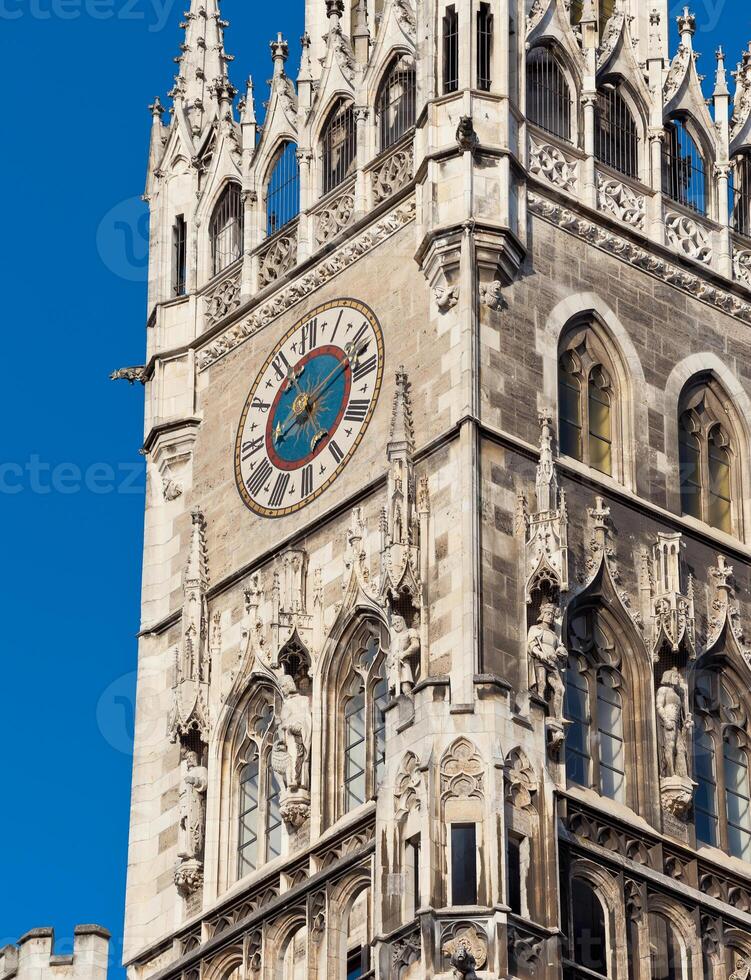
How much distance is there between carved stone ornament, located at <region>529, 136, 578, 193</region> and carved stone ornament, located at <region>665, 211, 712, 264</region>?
145cm

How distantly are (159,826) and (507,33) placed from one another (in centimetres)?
1033

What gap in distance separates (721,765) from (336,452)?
5.81m

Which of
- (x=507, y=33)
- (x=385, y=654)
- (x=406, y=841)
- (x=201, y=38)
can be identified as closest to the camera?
(x=406, y=841)

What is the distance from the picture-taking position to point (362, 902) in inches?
1750

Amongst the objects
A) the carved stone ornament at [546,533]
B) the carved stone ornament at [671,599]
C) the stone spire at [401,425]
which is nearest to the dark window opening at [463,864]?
the carved stone ornament at [546,533]

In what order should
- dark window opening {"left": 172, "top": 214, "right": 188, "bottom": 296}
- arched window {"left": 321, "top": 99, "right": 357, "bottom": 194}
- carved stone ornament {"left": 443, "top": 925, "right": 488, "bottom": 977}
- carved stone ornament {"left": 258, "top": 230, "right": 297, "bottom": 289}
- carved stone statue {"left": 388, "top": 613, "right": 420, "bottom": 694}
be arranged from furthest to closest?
dark window opening {"left": 172, "top": 214, "right": 188, "bottom": 296}
arched window {"left": 321, "top": 99, "right": 357, "bottom": 194}
carved stone ornament {"left": 258, "top": 230, "right": 297, "bottom": 289}
carved stone statue {"left": 388, "top": 613, "right": 420, "bottom": 694}
carved stone ornament {"left": 443, "top": 925, "right": 488, "bottom": 977}

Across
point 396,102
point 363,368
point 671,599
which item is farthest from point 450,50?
point 671,599

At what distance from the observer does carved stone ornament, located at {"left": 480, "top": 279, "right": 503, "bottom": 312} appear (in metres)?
47.1

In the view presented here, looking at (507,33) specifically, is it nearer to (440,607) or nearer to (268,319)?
(268,319)

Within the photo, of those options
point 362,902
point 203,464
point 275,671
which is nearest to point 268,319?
point 203,464

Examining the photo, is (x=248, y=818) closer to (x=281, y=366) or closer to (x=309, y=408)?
(x=309, y=408)

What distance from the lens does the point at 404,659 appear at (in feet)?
146

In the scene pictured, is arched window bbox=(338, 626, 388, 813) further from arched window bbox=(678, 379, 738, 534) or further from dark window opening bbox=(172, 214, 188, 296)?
dark window opening bbox=(172, 214, 188, 296)

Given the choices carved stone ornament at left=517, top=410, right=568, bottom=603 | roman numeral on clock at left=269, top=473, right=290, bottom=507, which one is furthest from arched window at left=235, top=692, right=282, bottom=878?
carved stone ornament at left=517, top=410, right=568, bottom=603
